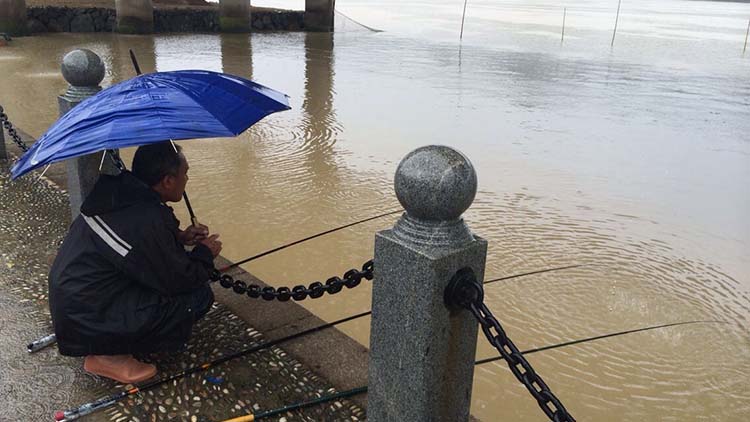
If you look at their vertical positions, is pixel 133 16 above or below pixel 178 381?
above

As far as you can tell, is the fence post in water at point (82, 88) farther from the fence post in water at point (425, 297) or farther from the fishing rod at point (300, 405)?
the fence post in water at point (425, 297)

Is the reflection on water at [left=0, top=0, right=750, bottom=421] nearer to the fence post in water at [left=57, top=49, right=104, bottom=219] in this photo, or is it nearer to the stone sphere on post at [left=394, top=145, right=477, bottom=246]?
the fence post in water at [left=57, top=49, right=104, bottom=219]

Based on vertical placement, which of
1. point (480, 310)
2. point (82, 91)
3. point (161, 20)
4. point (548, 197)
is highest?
point (82, 91)

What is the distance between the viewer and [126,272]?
280 cm

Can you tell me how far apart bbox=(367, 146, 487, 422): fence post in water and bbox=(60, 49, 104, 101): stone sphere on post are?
294cm

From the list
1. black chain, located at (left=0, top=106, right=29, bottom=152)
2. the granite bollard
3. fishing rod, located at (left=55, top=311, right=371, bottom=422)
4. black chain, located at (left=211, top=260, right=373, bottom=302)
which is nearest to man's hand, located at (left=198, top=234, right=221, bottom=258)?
black chain, located at (left=211, top=260, right=373, bottom=302)

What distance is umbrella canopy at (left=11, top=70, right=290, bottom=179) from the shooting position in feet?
8.59

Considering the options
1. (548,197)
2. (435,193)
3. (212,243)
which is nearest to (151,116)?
(212,243)

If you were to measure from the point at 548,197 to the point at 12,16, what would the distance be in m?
20.5

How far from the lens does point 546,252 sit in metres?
5.91

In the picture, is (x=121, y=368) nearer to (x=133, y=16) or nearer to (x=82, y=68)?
(x=82, y=68)

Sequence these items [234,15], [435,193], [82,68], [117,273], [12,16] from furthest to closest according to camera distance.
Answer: [234,15] → [12,16] → [82,68] → [117,273] → [435,193]

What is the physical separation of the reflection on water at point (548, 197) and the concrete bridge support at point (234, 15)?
369 inches

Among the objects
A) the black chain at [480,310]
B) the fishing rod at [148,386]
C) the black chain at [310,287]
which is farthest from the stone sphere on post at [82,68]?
the black chain at [480,310]
